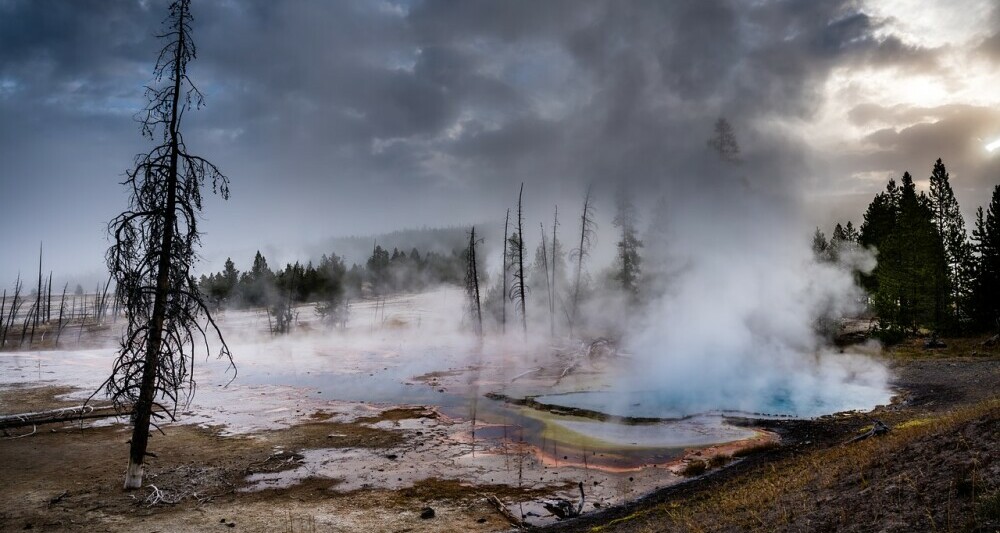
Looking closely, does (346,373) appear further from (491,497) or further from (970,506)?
(970,506)

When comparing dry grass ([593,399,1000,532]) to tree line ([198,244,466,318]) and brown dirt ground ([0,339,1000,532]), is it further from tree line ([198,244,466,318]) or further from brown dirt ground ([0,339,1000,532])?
tree line ([198,244,466,318])

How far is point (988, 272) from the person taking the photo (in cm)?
3934

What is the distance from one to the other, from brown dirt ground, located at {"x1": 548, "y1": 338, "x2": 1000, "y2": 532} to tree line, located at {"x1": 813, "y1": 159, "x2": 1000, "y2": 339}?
35.2m

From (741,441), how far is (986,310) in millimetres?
36350

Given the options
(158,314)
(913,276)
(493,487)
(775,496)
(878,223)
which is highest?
(878,223)

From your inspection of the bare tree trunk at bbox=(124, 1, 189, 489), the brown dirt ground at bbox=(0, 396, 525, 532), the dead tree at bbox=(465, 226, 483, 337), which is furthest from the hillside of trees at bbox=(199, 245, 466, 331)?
the bare tree trunk at bbox=(124, 1, 189, 489)

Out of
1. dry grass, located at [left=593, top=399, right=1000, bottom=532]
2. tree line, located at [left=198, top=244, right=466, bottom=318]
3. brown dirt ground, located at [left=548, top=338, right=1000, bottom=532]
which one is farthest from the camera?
tree line, located at [left=198, top=244, right=466, bottom=318]

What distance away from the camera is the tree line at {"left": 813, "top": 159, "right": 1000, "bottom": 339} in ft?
129

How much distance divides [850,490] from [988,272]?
45254mm

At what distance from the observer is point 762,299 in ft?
132

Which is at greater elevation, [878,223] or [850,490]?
[878,223]

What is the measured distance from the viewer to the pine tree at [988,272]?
38625 mm

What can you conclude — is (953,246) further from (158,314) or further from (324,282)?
(324,282)

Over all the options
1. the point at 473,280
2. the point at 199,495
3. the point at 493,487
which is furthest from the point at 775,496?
the point at 473,280
